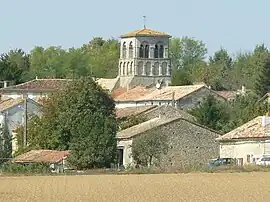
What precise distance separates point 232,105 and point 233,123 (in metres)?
19.0

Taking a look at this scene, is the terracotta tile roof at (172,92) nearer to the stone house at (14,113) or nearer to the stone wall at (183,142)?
the stone house at (14,113)

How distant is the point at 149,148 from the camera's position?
78562 mm

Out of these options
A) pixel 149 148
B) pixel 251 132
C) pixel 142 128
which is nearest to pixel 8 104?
pixel 142 128

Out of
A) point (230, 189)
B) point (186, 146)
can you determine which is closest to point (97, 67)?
point (186, 146)

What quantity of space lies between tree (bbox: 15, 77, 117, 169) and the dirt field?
15.9 m

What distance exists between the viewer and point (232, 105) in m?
113

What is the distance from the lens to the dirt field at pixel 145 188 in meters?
41.4

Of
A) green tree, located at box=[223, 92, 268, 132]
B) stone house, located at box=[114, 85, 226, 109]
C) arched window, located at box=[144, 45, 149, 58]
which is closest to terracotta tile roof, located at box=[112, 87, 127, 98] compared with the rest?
stone house, located at box=[114, 85, 226, 109]

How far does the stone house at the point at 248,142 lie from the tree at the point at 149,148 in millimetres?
3868

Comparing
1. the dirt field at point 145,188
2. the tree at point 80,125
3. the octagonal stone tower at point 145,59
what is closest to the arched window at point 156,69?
the octagonal stone tower at point 145,59

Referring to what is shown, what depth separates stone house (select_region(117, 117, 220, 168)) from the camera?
8038 centimetres

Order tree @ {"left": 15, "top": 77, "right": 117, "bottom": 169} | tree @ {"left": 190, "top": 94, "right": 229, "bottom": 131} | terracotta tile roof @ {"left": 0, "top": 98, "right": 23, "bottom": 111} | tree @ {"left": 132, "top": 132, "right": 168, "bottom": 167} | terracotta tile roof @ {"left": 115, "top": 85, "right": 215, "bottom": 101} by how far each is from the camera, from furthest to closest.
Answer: terracotta tile roof @ {"left": 115, "top": 85, "right": 215, "bottom": 101}
terracotta tile roof @ {"left": 0, "top": 98, "right": 23, "bottom": 111}
tree @ {"left": 190, "top": 94, "right": 229, "bottom": 131}
tree @ {"left": 132, "top": 132, "right": 168, "bottom": 167}
tree @ {"left": 15, "top": 77, "right": 117, "bottom": 169}

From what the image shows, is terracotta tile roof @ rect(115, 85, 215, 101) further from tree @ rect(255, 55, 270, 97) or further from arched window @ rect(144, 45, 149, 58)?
arched window @ rect(144, 45, 149, 58)

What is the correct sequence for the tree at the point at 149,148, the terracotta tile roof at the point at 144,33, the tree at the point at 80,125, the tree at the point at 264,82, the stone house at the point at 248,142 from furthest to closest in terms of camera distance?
the terracotta tile roof at the point at 144,33 < the tree at the point at 264,82 < the tree at the point at 149,148 < the stone house at the point at 248,142 < the tree at the point at 80,125
